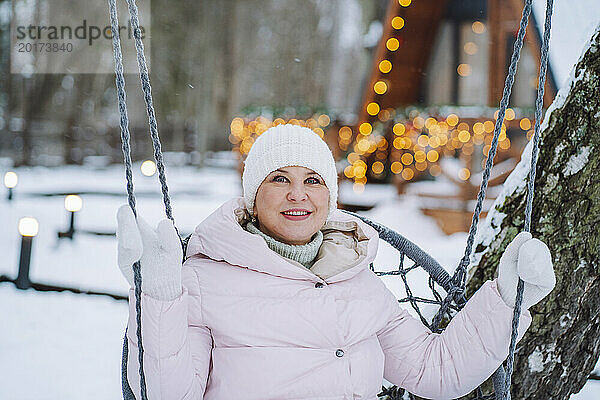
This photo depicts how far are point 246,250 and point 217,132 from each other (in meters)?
18.9

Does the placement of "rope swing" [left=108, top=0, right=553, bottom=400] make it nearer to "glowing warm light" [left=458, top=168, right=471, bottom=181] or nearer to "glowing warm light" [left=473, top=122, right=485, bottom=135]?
"glowing warm light" [left=473, top=122, right=485, bottom=135]

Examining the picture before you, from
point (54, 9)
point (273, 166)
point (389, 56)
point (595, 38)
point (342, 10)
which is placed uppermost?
point (342, 10)

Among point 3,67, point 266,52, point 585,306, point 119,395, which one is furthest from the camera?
point 266,52

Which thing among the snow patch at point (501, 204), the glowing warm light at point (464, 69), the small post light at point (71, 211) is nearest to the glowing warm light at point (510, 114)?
the glowing warm light at point (464, 69)

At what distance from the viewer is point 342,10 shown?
18625 millimetres

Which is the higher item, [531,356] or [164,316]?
[164,316]

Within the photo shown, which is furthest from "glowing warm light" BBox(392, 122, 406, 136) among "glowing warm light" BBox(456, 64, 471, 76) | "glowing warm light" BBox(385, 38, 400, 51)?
"glowing warm light" BBox(456, 64, 471, 76)

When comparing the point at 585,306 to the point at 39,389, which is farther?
the point at 39,389

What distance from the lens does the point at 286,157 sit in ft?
4.90

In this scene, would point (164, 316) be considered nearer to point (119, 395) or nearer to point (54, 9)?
point (119, 395)

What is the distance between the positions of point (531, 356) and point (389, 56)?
6.44 metres

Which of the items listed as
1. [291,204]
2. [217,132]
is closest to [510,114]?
[291,204]

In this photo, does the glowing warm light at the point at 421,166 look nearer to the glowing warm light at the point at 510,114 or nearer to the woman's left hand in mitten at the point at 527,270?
the glowing warm light at the point at 510,114

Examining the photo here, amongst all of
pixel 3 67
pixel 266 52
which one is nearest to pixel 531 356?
pixel 3 67
